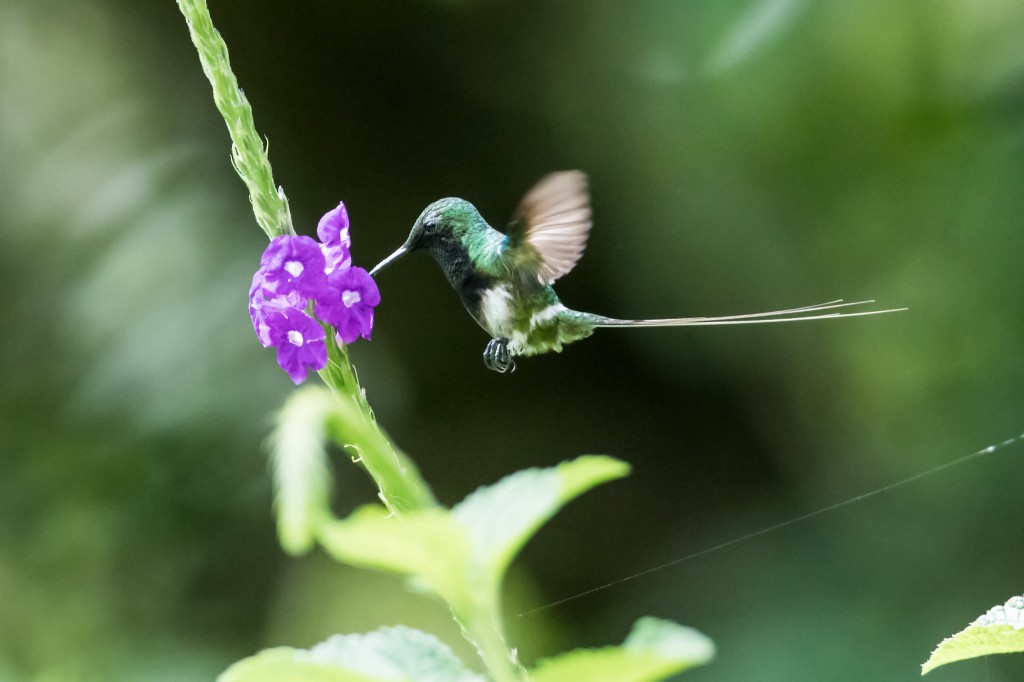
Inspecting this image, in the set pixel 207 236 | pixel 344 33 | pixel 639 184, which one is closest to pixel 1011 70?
pixel 639 184

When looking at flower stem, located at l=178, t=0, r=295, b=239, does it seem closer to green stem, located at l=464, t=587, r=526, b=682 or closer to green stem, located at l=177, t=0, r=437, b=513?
green stem, located at l=177, t=0, r=437, b=513

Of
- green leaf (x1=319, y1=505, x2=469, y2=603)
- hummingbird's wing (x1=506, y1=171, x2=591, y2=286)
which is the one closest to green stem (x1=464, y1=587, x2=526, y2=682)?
green leaf (x1=319, y1=505, x2=469, y2=603)

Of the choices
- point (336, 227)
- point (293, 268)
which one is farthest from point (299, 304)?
point (336, 227)

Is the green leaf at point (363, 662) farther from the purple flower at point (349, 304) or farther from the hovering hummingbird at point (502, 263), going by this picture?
the hovering hummingbird at point (502, 263)

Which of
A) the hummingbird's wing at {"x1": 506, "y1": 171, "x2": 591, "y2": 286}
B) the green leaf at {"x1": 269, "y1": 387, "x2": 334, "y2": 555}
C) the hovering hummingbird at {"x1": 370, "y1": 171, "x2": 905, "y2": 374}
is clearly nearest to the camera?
the green leaf at {"x1": 269, "y1": 387, "x2": 334, "y2": 555}

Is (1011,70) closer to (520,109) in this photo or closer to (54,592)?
(520,109)

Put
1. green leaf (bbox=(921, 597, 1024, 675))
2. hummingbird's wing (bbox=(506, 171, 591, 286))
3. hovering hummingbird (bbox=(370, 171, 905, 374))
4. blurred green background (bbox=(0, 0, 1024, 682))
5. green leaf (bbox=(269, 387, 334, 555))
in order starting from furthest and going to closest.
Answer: blurred green background (bbox=(0, 0, 1024, 682)) → hovering hummingbird (bbox=(370, 171, 905, 374)) → hummingbird's wing (bbox=(506, 171, 591, 286)) → green leaf (bbox=(921, 597, 1024, 675)) → green leaf (bbox=(269, 387, 334, 555))

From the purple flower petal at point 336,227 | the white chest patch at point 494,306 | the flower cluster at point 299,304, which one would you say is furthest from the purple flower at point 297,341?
the white chest patch at point 494,306
